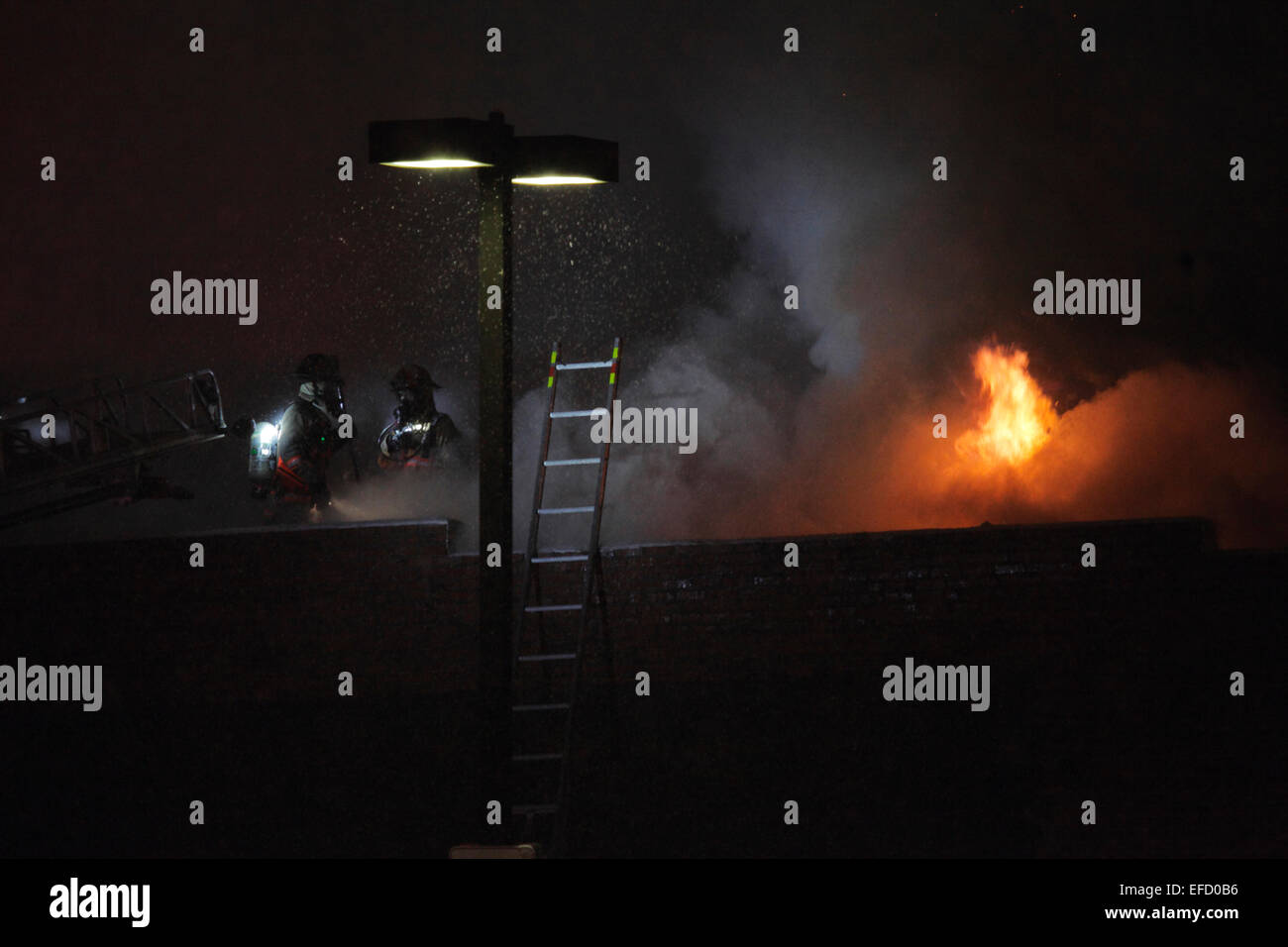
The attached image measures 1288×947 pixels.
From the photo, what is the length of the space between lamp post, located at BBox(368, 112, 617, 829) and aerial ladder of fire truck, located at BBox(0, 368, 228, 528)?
5.68m

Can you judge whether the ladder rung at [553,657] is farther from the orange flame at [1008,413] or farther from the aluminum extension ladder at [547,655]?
the orange flame at [1008,413]

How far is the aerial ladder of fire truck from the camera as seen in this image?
12438mm

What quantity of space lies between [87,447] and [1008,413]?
371 inches

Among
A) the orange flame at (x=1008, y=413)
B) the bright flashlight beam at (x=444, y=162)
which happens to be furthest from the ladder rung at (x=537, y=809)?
the orange flame at (x=1008, y=413)

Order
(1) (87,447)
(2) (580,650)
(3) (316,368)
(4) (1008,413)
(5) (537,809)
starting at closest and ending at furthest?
(5) (537,809) < (2) (580,650) < (1) (87,447) < (3) (316,368) < (4) (1008,413)

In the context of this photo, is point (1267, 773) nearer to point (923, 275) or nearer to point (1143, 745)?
point (1143, 745)

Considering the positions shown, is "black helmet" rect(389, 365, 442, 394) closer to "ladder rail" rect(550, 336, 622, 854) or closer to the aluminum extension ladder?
the aluminum extension ladder

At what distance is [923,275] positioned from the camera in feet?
51.0

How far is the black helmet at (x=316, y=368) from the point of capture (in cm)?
1422

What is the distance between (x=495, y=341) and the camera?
8.24 m

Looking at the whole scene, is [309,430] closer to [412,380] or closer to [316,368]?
[316,368]

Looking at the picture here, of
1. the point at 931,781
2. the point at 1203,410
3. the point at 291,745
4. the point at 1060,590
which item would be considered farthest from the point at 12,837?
the point at 1203,410

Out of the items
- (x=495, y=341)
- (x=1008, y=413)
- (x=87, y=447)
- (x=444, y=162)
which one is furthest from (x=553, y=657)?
(x=1008, y=413)

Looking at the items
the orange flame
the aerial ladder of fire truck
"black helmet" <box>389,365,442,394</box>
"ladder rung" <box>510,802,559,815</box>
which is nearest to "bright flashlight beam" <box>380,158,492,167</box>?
"ladder rung" <box>510,802,559,815</box>
